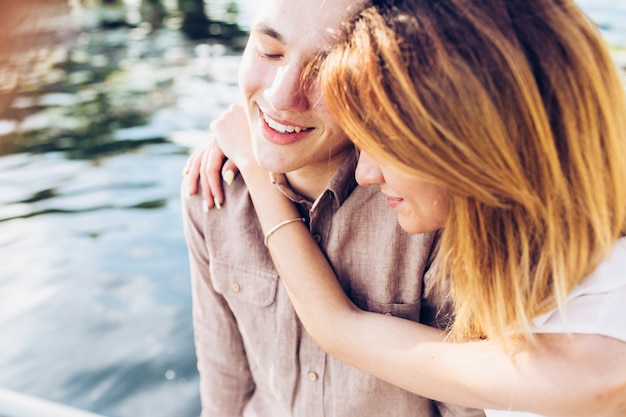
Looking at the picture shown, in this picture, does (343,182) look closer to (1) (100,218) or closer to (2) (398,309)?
(2) (398,309)

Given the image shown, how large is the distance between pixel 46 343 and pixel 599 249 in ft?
9.10

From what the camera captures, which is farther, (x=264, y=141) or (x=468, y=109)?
(x=264, y=141)

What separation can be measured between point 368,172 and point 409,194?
104 mm

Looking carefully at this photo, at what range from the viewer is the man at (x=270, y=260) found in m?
1.25

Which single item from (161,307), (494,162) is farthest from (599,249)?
(161,307)

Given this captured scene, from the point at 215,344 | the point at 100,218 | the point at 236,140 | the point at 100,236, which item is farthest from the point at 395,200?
the point at 100,218

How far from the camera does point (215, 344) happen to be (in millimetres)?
1742

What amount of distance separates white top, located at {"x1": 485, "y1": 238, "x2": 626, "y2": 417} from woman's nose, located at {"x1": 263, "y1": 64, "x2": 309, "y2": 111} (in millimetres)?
590

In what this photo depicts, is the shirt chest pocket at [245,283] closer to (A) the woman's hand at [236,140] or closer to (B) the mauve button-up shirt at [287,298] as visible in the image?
(B) the mauve button-up shirt at [287,298]

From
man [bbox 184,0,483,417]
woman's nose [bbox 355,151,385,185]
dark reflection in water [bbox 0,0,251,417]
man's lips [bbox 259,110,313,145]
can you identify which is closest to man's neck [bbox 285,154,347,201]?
man [bbox 184,0,483,417]

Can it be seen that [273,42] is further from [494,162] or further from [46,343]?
[46,343]

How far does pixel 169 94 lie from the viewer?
743 centimetres

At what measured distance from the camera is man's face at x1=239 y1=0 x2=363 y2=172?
121cm

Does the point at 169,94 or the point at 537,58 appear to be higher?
the point at 537,58
